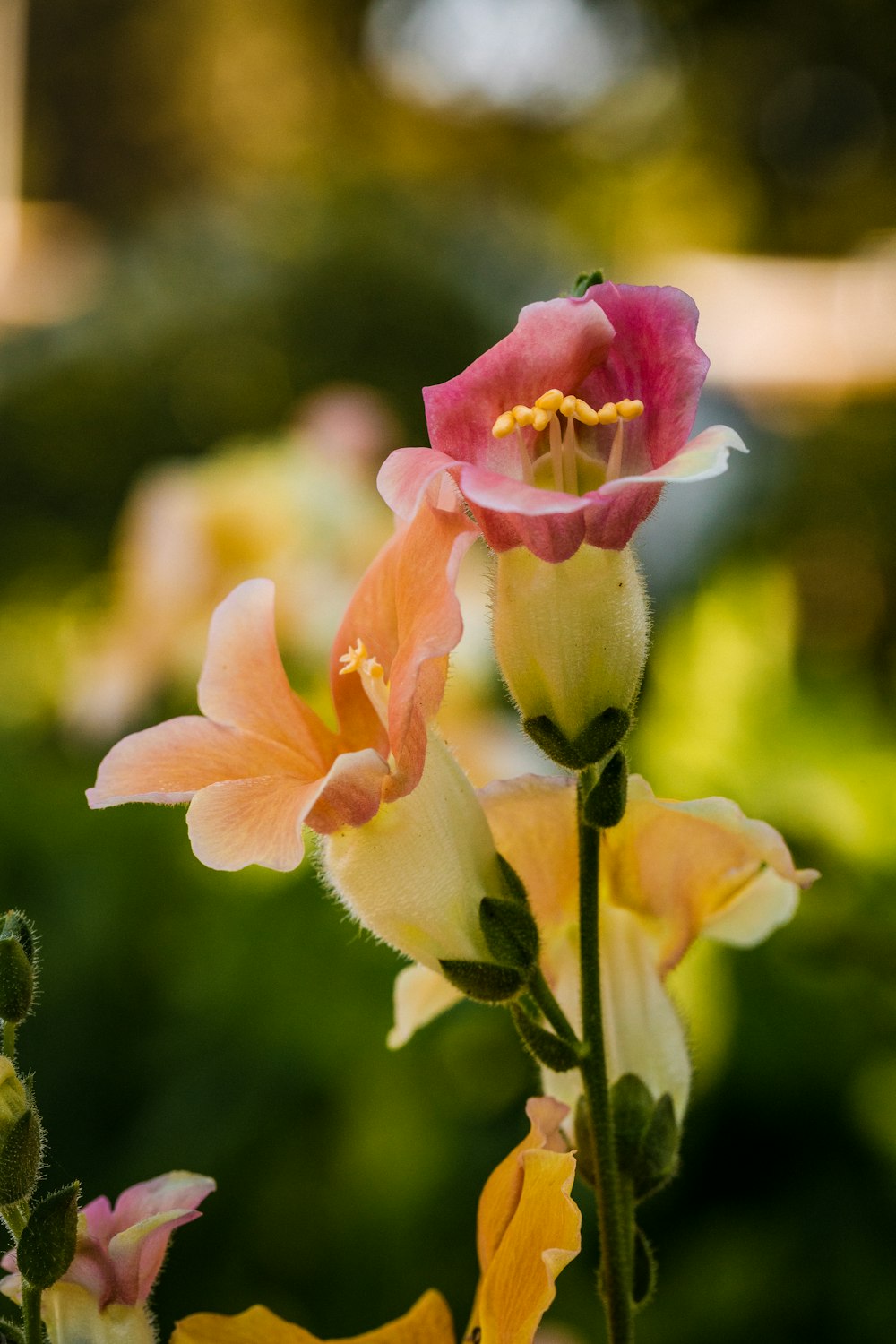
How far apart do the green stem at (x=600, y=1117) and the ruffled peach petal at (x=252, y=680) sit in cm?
7

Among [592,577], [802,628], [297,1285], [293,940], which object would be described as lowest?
[802,628]

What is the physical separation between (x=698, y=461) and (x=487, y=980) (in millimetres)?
143

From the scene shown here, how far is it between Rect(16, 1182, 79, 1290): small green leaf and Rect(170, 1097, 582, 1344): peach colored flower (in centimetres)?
5

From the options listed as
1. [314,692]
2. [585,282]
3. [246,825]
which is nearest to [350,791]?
[246,825]

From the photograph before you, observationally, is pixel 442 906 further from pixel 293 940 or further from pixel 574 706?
pixel 293 940

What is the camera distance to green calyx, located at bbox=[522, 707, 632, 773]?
0.37 m

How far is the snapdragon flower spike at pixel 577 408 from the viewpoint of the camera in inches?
13.0

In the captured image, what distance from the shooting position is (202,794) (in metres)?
0.34

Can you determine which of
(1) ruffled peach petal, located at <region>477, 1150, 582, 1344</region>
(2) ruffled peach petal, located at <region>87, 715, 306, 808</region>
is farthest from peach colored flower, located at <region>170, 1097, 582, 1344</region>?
(2) ruffled peach petal, located at <region>87, 715, 306, 808</region>

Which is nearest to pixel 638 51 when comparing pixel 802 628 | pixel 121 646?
pixel 802 628

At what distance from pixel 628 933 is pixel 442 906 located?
9 cm

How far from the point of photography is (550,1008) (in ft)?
1.26

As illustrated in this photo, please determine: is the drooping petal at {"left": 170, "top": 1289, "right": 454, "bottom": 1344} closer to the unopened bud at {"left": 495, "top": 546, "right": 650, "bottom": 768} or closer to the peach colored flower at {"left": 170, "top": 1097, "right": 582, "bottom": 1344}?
the peach colored flower at {"left": 170, "top": 1097, "right": 582, "bottom": 1344}

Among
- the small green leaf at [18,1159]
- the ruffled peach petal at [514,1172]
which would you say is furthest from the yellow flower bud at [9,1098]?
the ruffled peach petal at [514,1172]
